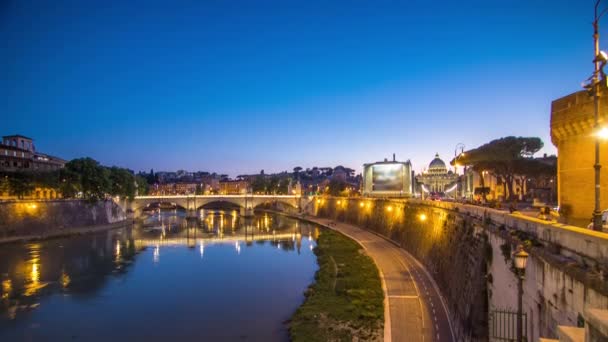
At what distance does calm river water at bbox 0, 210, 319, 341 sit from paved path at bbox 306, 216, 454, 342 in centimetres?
578

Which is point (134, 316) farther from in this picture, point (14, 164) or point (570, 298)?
point (14, 164)

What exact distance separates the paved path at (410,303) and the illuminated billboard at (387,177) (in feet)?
99.4

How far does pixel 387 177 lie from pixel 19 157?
6722 centimetres

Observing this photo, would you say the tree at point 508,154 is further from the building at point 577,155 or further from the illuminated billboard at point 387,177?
the building at point 577,155

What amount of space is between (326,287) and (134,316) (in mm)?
12078

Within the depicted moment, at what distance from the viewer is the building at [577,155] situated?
16172mm

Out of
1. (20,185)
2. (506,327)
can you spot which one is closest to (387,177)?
(506,327)

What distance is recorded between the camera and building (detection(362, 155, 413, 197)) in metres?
62.1

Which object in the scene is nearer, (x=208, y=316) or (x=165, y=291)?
(x=208, y=316)

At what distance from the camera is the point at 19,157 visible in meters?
73.1

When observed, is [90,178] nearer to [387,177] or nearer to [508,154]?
[387,177]

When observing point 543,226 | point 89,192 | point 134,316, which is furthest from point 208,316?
point 89,192

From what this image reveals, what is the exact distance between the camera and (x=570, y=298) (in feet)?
24.2

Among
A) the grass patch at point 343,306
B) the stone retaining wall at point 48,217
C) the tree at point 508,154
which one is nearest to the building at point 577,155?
the grass patch at point 343,306
